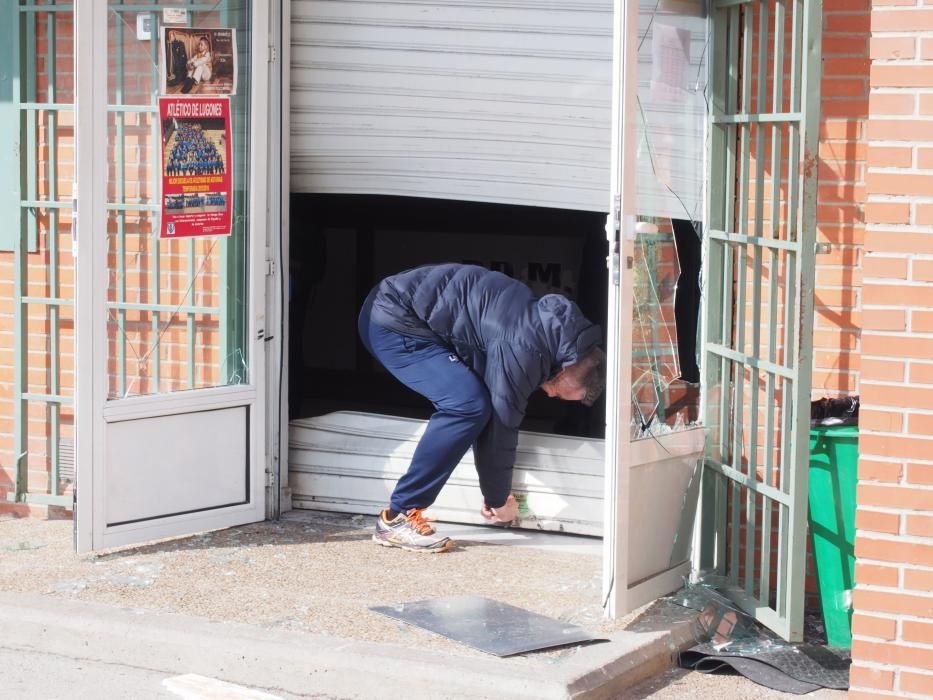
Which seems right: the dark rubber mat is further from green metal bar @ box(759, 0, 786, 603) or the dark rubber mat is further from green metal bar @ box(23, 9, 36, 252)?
green metal bar @ box(23, 9, 36, 252)

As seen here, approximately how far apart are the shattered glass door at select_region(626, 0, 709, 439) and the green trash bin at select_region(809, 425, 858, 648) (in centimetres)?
59

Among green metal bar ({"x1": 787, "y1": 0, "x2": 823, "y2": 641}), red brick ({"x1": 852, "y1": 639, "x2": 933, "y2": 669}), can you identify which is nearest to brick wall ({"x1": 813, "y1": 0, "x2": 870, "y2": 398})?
green metal bar ({"x1": 787, "y1": 0, "x2": 823, "y2": 641})

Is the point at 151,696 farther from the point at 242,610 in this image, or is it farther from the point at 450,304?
the point at 450,304

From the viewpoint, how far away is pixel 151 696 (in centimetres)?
478

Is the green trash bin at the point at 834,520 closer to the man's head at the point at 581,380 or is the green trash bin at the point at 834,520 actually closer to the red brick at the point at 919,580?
the red brick at the point at 919,580

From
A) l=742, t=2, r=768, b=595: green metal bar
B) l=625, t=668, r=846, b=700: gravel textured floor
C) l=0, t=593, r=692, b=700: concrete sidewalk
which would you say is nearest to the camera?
l=0, t=593, r=692, b=700: concrete sidewalk

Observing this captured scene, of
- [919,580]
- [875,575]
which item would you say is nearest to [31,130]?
[875,575]

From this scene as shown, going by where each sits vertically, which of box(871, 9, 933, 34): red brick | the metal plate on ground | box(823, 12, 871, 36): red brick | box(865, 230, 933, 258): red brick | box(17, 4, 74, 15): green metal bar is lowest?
the metal plate on ground

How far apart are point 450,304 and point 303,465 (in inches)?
51.7

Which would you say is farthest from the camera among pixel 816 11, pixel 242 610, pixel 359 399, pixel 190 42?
pixel 359 399

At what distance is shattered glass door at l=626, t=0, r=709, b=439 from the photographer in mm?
5297

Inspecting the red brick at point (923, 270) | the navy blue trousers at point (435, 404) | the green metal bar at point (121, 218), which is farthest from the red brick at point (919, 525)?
the green metal bar at point (121, 218)

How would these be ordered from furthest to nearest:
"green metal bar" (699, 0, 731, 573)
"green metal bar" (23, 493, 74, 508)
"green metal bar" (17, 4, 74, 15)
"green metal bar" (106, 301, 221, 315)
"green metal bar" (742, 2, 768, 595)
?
"green metal bar" (23, 493, 74, 508) < "green metal bar" (17, 4, 74, 15) < "green metal bar" (106, 301, 221, 315) < "green metal bar" (699, 0, 731, 573) < "green metal bar" (742, 2, 768, 595)

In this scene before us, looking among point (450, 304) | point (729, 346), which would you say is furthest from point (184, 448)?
point (729, 346)
